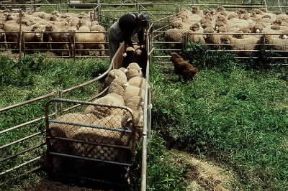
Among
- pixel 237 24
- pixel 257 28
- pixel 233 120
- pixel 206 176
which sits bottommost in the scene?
pixel 206 176

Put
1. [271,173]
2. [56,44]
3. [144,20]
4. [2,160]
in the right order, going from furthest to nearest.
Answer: [56,44], [144,20], [271,173], [2,160]

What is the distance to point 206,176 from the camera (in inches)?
353

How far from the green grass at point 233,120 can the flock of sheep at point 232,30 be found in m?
1.63

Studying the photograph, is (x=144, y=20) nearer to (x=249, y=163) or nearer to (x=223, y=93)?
(x=223, y=93)

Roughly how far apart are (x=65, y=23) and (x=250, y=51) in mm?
7197

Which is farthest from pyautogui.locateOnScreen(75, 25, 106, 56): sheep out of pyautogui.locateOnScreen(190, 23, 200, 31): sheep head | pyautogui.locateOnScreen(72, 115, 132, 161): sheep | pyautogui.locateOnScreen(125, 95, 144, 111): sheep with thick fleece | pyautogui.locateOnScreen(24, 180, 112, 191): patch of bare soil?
pyautogui.locateOnScreen(24, 180, 112, 191): patch of bare soil

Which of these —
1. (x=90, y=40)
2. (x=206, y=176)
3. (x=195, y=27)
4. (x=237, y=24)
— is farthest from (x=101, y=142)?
(x=237, y=24)

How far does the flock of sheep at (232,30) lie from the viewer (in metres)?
15.9

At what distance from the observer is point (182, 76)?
46.5 ft

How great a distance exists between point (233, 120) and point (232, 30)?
7.26 metres

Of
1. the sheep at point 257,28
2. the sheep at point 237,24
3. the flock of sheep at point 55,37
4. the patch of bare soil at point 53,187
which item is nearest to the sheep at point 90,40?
the flock of sheep at point 55,37

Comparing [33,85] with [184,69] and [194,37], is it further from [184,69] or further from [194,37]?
[194,37]

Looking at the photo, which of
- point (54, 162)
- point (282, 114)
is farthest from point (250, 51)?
point (54, 162)

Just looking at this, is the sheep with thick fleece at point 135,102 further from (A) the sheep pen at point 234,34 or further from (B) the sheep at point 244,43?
(B) the sheep at point 244,43
